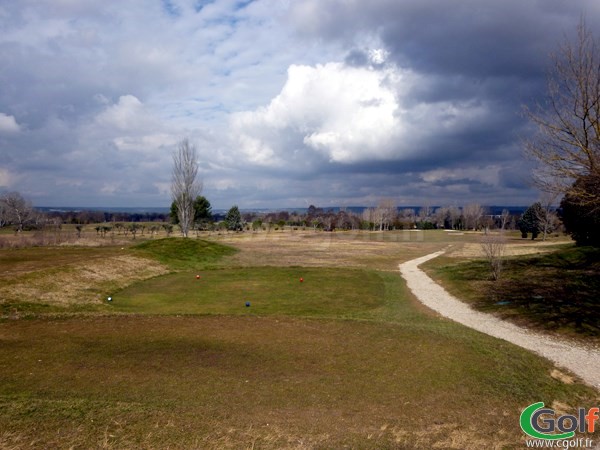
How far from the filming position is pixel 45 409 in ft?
23.0

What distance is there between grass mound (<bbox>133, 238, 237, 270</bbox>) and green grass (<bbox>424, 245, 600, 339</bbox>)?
792 inches

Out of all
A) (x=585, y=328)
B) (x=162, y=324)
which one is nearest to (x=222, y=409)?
(x=162, y=324)

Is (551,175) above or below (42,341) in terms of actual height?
above

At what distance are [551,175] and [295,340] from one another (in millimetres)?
12691

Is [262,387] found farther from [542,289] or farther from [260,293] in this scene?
[542,289]

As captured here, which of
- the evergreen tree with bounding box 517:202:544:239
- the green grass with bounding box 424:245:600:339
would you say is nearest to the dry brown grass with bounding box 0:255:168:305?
the green grass with bounding box 424:245:600:339

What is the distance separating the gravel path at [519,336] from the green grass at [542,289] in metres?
0.83

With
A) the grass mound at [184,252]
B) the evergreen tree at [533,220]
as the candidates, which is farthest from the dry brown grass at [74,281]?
the evergreen tree at [533,220]

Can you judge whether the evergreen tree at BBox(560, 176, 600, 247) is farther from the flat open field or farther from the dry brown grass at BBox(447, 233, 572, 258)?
the flat open field

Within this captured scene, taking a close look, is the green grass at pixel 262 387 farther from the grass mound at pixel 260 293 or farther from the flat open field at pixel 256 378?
the grass mound at pixel 260 293

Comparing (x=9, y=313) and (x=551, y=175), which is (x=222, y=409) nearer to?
(x=9, y=313)

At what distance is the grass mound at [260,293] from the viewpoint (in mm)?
17234

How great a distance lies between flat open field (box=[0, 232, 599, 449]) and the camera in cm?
650

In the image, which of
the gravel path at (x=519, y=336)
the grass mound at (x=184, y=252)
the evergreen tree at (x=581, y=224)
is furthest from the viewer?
the grass mound at (x=184, y=252)
